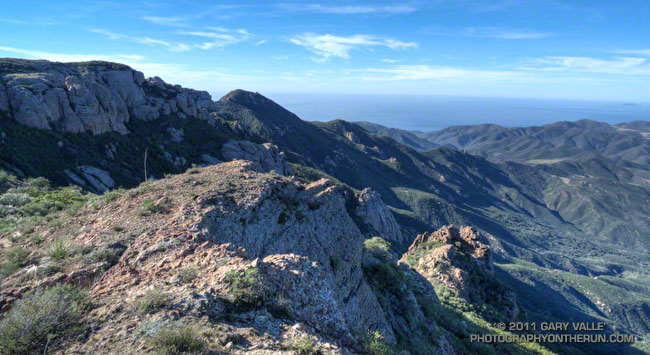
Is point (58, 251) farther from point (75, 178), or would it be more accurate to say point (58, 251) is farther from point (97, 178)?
point (97, 178)

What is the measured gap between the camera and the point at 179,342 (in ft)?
14.2

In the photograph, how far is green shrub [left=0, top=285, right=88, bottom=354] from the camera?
416 centimetres

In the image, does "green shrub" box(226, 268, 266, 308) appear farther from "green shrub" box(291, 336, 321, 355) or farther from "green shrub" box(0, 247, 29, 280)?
"green shrub" box(0, 247, 29, 280)

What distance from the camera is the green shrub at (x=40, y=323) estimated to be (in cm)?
416

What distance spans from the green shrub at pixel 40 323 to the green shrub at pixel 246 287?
8.23 feet

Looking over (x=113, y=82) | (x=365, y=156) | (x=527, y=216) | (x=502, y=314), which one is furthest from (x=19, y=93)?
(x=527, y=216)

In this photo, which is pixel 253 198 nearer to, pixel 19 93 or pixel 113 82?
pixel 19 93

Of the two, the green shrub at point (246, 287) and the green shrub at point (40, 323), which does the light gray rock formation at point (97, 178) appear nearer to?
the green shrub at point (40, 323)

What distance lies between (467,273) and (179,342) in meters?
23.2

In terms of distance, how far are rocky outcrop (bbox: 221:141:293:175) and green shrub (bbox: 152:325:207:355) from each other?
114ft

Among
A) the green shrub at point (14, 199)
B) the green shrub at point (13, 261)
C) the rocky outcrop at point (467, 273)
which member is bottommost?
the rocky outcrop at point (467, 273)

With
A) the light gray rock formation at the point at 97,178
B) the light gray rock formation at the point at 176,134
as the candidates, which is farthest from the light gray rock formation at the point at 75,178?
the light gray rock formation at the point at 176,134

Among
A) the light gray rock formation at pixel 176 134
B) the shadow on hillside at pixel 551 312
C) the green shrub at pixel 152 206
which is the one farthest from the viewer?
the shadow on hillside at pixel 551 312

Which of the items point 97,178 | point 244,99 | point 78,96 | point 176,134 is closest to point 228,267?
point 97,178
